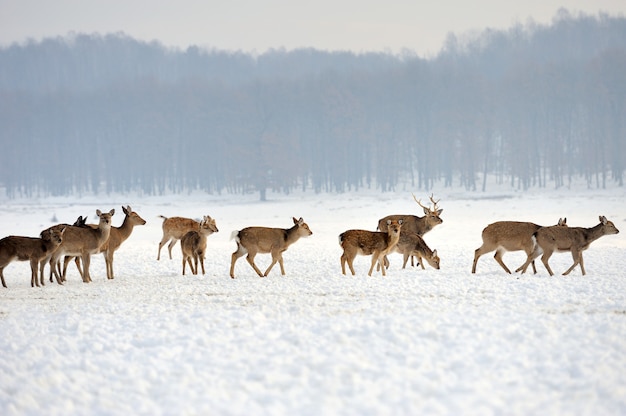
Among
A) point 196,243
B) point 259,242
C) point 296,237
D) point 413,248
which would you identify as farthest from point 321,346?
point 196,243

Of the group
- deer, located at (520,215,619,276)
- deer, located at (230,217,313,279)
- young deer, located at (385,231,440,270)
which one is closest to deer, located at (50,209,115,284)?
deer, located at (230,217,313,279)

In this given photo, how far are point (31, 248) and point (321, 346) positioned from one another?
849 centimetres

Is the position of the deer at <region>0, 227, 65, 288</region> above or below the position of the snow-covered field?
above

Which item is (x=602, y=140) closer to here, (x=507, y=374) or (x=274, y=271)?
(x=274, y=271)

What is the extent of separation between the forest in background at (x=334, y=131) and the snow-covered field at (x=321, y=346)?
48301 mm

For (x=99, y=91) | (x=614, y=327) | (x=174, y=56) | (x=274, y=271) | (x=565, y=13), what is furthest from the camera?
(x=174, y=56)

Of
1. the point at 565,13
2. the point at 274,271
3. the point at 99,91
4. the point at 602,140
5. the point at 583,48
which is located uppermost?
the point at 565,13

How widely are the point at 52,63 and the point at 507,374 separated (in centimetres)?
A: 13650

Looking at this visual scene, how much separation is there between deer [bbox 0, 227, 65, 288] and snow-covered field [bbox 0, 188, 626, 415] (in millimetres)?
659

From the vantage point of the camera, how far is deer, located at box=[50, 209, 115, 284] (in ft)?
48.0

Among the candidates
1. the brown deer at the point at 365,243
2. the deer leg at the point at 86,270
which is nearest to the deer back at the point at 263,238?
the brown deer at the point at 365,243

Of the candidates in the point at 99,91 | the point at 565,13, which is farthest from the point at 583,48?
the point at 99,91

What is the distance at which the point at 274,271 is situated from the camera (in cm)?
1636

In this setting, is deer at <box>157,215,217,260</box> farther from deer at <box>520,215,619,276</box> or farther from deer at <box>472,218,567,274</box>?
deer at <box>520,215,619,276</box>
